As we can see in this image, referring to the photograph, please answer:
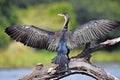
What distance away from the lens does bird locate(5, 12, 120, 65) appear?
624 inches

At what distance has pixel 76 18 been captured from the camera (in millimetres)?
48656

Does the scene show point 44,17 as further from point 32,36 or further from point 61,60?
point 61,60

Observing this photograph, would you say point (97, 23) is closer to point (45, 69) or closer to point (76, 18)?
point (45, 69)

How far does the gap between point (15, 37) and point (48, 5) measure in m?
36.5

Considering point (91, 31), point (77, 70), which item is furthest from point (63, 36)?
point (77, 70)

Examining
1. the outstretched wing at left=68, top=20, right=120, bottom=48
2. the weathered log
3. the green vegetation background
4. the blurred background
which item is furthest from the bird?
the green vegetation background

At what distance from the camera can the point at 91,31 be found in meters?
16.1

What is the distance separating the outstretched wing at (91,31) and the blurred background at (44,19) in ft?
57.2

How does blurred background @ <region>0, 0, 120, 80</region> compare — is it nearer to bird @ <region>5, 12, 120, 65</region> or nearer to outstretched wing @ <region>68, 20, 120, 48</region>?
bird @ <region>5, 12, 120, 65</region>

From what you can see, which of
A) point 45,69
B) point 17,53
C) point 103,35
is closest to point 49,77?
point 45,69

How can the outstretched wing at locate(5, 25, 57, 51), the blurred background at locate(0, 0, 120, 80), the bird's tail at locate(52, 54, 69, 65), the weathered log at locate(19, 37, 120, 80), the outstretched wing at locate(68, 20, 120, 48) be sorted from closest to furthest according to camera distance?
1. the bird's tail at locate(52, 54, 69, 65)
2. the weathered log at locate(19, 37, 120, 80)
3. the outstretched wing at locate(68, 20, 120, 48)
4. the outstretched wing at locate(5, 25, 57, 51)
5. the blurred background at locate(0, 0, 120, 80)

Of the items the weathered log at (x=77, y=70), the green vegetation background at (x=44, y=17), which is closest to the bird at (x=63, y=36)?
the weathered log at (x=77, y=70)

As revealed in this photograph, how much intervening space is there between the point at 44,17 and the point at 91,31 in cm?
3384

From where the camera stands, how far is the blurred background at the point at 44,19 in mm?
36562
